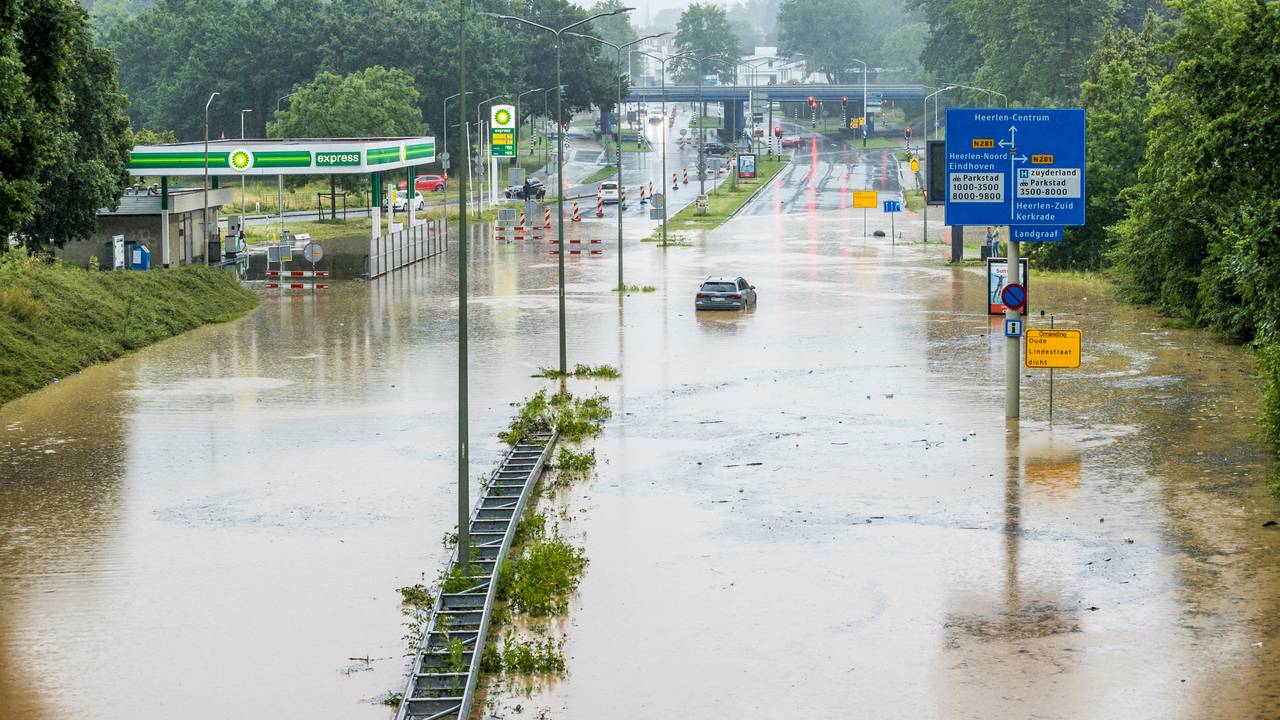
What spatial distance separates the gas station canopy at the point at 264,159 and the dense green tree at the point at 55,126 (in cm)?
240

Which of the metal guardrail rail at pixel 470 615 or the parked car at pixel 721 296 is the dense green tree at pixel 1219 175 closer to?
the parked car at pixel 721 296

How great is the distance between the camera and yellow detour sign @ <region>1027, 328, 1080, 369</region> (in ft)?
107

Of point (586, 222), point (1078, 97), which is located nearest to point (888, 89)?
point (1078, 97)

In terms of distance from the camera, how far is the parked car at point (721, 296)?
5056cm

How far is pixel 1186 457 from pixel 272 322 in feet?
94.3

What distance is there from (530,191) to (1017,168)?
256 ft

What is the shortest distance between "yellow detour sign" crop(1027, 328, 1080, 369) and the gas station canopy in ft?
119

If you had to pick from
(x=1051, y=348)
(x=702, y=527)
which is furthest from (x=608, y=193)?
(x=702, y=527)

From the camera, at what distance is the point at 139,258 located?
2258 inches

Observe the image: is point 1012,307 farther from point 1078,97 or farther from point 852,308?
point 1078,97

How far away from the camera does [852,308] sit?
169 ft

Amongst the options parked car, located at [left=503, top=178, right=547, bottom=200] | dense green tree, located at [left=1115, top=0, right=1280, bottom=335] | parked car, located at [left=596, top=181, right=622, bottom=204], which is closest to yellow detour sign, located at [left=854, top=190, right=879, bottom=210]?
parked car, located at [left=596, top=181, right=622, bottom=204]

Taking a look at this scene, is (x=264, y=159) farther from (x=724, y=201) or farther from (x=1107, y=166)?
(x=724, y=201)

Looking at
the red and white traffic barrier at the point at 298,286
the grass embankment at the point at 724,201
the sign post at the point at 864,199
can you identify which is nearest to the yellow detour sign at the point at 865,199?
the sign post at the point at 864,199
